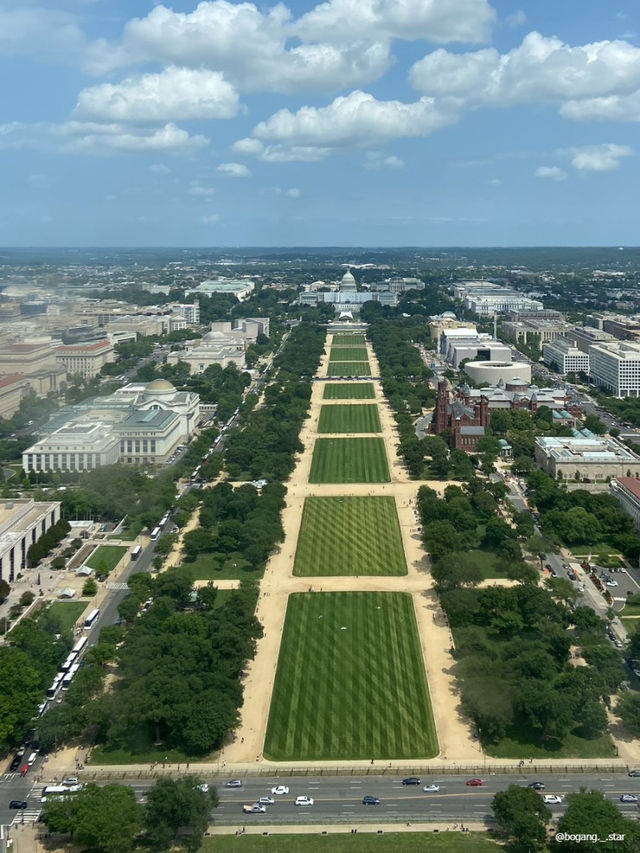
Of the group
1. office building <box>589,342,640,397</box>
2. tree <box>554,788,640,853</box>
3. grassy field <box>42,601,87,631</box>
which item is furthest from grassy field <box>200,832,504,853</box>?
office building <box>589,342,640,397</box>

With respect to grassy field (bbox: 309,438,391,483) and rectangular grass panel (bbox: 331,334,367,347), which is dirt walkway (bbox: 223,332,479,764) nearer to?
grassy field (bbox: 309,438,391,483)

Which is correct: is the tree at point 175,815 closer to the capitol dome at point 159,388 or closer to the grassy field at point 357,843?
the grassy field at point 357,843

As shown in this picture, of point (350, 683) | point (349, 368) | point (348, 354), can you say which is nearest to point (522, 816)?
point (350, 683)

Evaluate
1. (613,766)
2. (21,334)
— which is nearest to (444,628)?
(613,766)

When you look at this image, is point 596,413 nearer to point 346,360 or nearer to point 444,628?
point 346,360

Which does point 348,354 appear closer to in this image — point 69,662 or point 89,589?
point 89,589
